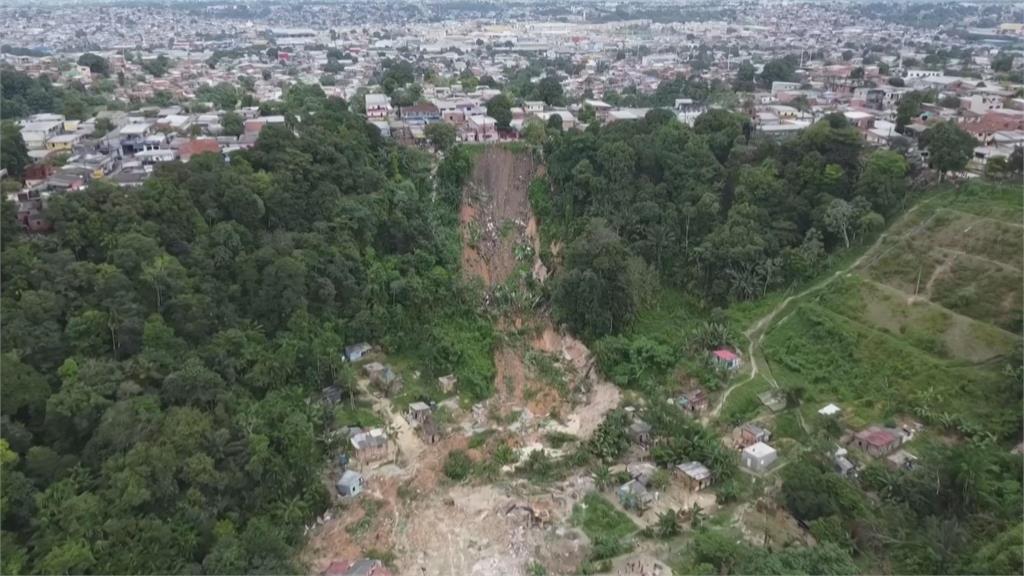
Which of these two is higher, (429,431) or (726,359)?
(726,359)

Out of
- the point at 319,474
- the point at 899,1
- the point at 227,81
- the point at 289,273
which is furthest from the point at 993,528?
the point at 899,1

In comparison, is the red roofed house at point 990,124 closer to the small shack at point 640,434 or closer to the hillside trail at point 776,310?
the hillside trail at point 776,310

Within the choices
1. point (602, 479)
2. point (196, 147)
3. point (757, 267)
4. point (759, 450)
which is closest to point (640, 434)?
point (602, 479)

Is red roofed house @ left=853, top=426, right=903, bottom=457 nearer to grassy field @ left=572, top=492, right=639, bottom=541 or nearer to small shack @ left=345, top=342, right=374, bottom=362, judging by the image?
grassy field @ left=572, top=492, right=639, bottom=541

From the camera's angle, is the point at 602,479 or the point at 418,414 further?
the point at 418,414

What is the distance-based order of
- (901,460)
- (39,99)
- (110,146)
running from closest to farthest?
(901,460)
(110,146)
(39,99)

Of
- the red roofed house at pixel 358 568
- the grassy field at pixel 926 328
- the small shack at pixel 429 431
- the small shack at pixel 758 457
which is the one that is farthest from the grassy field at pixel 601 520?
the grassy field at pixel 926 328

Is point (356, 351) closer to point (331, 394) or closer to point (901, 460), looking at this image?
point (331, 394)
